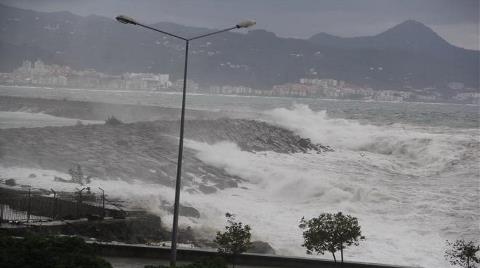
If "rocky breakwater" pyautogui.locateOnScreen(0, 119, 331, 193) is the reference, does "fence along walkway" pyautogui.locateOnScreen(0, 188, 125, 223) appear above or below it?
below

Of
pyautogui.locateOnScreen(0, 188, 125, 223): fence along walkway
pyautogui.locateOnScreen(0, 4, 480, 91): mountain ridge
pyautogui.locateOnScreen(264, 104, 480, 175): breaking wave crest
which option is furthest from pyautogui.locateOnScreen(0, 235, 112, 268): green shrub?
pyautogui.locateOnScreen(0, 4, 480, 91): mountain ridge

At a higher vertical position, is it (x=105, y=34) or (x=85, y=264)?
(x=105, y=34)

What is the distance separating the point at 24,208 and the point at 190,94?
51.7 ft

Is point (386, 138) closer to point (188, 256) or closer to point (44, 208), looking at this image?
point (44, 208)

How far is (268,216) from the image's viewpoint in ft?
79.2

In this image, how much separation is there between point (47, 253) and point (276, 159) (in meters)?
21.2

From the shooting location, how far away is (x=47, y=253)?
8414mm

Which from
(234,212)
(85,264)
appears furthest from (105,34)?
(85,264)

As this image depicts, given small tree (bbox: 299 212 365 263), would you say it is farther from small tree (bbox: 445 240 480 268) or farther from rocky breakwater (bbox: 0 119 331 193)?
rocky breakwater (bbox: 0 119 331 193)

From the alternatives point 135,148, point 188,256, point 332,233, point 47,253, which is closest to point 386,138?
point 135,148

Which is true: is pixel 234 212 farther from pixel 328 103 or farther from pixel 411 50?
pixel 411 50

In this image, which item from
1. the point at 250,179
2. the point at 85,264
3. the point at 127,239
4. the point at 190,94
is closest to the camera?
the point at 85,264

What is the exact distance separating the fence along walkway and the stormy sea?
11.0ft

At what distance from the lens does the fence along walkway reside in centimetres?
1722
